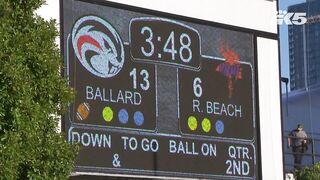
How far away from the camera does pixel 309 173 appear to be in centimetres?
2394

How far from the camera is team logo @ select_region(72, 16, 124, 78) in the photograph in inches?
755

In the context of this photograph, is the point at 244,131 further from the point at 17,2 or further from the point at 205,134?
the point at 17,2

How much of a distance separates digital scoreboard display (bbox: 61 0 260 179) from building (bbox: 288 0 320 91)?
3289 cm

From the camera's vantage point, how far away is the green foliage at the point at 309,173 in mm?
23889

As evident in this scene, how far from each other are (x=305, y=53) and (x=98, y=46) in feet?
133

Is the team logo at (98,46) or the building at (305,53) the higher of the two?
the building at (305,53)

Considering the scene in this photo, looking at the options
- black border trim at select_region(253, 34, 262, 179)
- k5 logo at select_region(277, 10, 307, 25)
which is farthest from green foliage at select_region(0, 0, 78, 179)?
k5 logo at select_region(277, 10, 307, 25)

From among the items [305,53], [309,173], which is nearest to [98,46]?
[309,173]

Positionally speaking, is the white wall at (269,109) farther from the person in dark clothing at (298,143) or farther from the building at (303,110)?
the building at (303,110)

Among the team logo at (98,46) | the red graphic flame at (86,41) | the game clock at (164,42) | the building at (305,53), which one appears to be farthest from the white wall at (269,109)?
the building at (305,53)

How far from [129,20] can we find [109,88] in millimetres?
1582

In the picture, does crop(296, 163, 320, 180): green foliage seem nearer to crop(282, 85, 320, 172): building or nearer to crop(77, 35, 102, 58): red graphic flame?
crop(77, 35, 102, 58): red graphic flame

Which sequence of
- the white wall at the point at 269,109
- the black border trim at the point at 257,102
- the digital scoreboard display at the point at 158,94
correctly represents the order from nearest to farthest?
the digital scoreboard display at the point at 158,94 → the black border trim at the point at 257,102 → the white wall at the point at 269,109

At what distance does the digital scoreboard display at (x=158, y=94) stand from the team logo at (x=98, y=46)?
0.02 m
